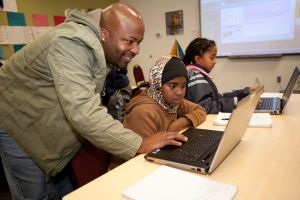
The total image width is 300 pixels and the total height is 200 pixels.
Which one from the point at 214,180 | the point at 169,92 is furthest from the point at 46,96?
the point at 214,180

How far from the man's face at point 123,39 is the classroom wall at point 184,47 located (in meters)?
3.24

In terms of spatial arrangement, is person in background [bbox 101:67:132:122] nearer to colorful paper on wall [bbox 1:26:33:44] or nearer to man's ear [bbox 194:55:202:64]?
man's ear [bbox 194:55:202:64]

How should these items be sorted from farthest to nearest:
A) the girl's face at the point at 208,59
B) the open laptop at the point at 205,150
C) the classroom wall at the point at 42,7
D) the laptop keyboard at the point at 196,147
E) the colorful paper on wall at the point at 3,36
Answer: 1. the classroom wall at the point at 42,7
2. the colorful paper on wall at the point at 3,36
3. the girl's face at the point at 208,59
4. the laptop keyboard at the point at 196,147
5. the open laptop at the point at 205,150

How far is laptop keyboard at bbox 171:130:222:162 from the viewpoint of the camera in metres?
0.94

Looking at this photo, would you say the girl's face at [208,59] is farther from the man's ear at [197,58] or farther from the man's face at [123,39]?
the man's face at [123,39]

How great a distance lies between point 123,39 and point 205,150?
566 millimetres

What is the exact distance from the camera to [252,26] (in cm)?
387

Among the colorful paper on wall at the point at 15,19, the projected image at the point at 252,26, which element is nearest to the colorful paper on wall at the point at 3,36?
the colorful paper on wall at the point at 15,19

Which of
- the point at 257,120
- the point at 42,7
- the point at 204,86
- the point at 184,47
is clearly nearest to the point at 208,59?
the point at 204,86

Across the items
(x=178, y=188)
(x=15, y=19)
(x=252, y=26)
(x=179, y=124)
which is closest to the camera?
(x=178, y=188)

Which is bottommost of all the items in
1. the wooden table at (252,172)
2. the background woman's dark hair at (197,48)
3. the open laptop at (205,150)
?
the wooden table at (252,172)

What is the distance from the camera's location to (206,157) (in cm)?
94

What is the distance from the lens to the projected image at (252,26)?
362cm

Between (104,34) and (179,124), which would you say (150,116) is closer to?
(179,124)
